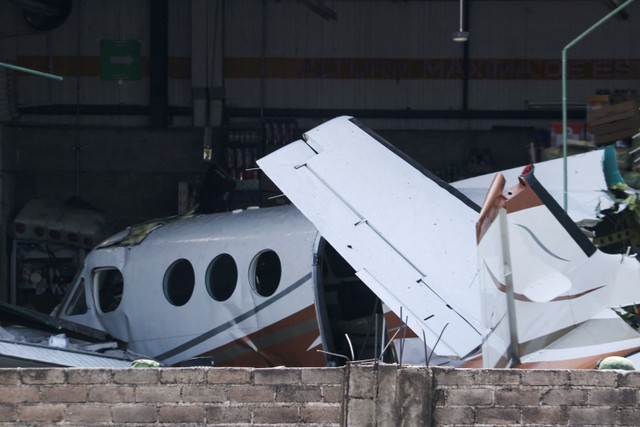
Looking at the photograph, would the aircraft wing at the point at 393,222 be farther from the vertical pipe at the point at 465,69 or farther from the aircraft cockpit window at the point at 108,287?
the vertical pipe at the point at 465,69

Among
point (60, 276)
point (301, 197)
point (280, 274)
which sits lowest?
point (60, 276)

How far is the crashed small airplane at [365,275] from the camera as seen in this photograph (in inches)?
281

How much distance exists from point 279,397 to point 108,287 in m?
7.79

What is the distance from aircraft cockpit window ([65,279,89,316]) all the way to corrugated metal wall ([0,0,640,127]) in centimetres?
755

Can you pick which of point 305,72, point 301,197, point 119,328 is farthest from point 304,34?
point 301,197

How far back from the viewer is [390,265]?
28.5 ft

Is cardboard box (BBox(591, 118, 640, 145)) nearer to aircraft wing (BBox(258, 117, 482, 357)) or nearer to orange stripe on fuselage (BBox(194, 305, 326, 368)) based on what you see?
aircraft wing (BBox(258, 117, 482, 357))

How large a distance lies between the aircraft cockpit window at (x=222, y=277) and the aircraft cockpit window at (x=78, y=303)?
8.72ft

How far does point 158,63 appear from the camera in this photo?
20.8 m

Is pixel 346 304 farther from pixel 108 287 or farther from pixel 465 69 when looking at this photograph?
pixel 465 69

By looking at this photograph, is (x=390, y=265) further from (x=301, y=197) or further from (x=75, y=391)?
(x=75, y=391)

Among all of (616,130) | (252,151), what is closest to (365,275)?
(616,130)

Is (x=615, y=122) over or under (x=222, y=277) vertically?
over

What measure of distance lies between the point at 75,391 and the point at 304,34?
15.1 m
